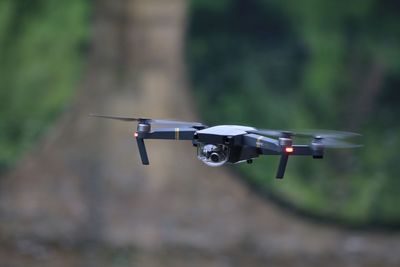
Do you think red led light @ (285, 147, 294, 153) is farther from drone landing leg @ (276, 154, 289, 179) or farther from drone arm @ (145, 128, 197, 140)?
drone arm @ (145, 128, 197, 140)

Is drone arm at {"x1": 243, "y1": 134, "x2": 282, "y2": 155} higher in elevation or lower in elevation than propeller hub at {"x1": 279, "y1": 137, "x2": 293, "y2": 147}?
lower

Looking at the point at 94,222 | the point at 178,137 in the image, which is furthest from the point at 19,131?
the point at 178,137

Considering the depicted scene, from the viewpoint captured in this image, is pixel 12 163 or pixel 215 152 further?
pixel 12 163

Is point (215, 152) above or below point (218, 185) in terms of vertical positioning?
above

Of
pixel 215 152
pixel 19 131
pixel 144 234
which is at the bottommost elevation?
pixel 144 234

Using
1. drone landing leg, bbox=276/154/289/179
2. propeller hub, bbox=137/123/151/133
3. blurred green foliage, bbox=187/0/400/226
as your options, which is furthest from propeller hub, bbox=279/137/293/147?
blurred green foliage, bbox=187/0/400/226

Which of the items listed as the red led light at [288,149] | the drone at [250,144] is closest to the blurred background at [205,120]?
the drone at [250,144]

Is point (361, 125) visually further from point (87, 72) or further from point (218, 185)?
point (87, 72)
